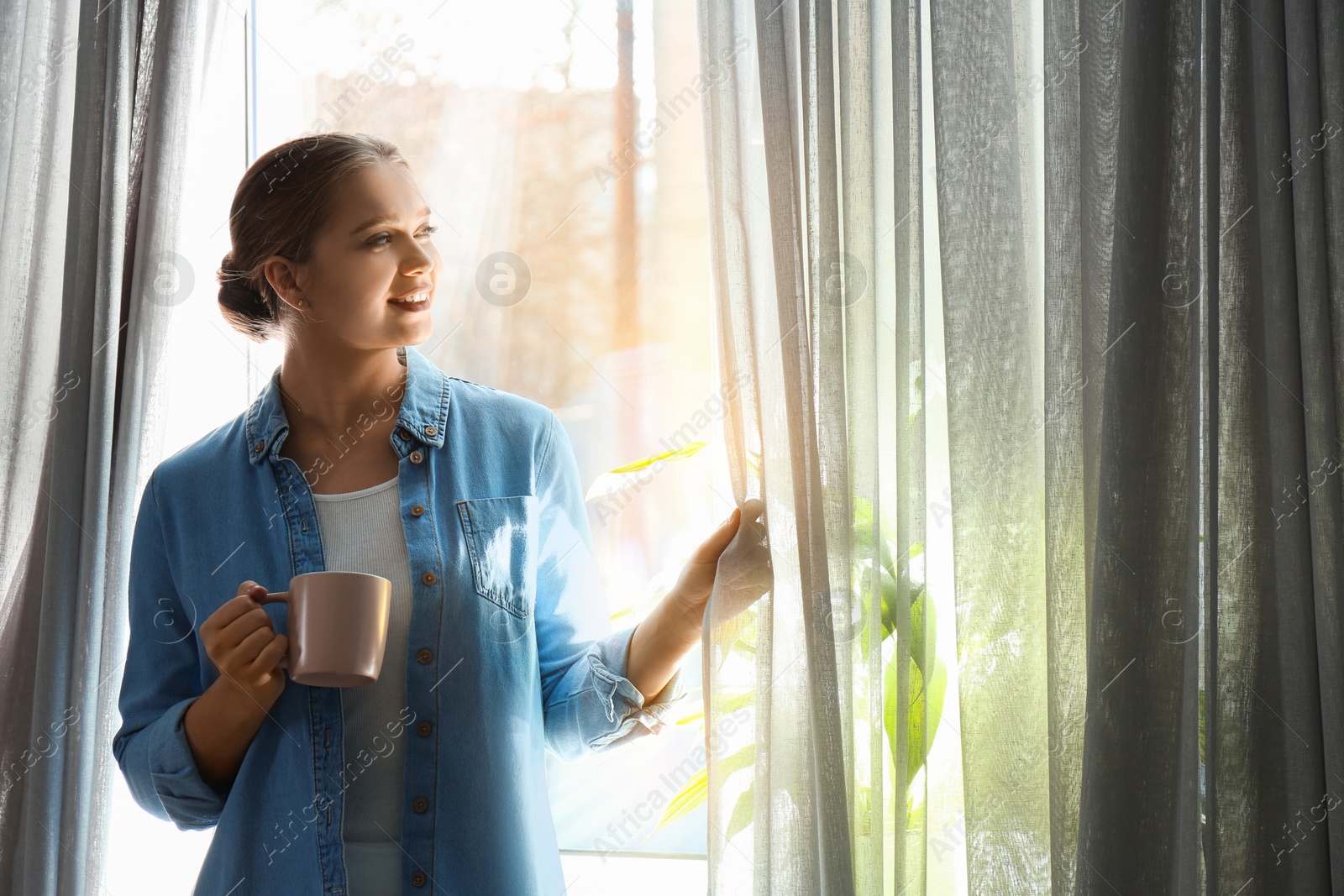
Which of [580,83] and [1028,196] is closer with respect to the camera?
[1028,196]

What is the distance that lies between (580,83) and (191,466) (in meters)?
0.77

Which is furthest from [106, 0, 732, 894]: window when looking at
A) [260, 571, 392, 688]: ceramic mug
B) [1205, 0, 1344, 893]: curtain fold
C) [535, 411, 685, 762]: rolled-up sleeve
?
[1205, 0, 1344, 893]: curtain fold

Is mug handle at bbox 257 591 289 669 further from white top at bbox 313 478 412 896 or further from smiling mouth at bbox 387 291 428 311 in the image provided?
smiling mouth at bbox 387 291 428 311

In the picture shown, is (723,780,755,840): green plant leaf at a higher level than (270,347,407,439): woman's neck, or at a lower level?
lower

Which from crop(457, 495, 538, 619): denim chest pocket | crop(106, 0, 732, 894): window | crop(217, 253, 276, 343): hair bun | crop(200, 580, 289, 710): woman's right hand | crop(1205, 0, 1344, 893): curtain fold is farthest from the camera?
crop(106, 0, 732, 894): window

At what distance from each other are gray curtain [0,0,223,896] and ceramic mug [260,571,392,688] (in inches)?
20.6

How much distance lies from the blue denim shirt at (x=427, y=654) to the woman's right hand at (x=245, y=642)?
9cm

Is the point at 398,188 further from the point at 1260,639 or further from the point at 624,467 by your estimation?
the point at 1260,639

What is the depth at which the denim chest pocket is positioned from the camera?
1.07m

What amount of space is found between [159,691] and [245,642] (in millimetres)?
226

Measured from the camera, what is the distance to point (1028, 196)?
3.19 ft

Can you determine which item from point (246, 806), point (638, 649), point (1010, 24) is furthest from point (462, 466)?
point (1010, 24)

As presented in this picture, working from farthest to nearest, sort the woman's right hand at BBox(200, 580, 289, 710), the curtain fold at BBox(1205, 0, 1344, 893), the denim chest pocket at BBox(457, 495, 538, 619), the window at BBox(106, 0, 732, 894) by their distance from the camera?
the window at BBox(106, 0, 732, 894)
the denim chest pocket at BBox(457, 495, 538, 619)
the woman's right hand at BBox(200, 580, 289, 710)
the curtain fold at BBox(1205, 0, 1344, 893)

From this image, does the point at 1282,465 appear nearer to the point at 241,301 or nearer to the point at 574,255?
the point at 574,255
